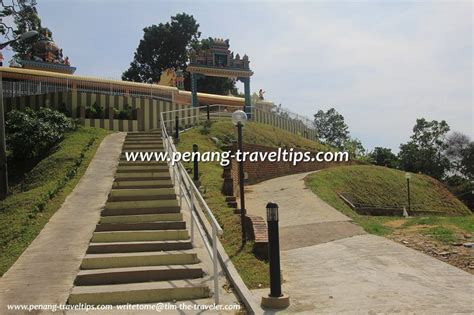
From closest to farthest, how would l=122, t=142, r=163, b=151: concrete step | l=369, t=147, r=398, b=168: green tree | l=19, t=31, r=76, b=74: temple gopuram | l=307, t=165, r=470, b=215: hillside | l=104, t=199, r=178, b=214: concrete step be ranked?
l=104, t=199, r=178, b=214: concrete step → l=122, t=142, r=163, b=151: concrete step → l=307, t=165, r=470, b=215: hillside → l=19, t=31, r=76, b=74: temple gopuram → l=369, t=147, r=398, b=168: green tree

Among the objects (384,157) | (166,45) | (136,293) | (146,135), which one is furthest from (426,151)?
(136,293)

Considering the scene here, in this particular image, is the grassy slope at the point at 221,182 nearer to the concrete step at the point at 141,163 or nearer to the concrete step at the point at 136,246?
the concrete step at the point at 136,246

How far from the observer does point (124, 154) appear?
15.2 m

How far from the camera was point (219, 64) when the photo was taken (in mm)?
27625

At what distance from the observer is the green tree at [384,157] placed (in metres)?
45.4

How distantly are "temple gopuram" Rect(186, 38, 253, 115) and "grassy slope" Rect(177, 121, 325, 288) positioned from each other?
3.96 metres

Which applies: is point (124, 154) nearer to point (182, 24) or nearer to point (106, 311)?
point (106, 311)

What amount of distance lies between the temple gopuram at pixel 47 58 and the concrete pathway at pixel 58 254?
19.4 meters

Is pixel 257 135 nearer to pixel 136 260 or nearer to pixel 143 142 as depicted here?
pixel 143 142

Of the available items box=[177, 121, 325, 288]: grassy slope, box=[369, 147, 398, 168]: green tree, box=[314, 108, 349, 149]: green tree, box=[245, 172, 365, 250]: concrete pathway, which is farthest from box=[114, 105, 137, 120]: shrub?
box=[314, 108, 349, 149]: green tree

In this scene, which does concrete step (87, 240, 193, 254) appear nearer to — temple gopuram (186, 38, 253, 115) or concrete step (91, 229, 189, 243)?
concrete step (91, 229, 189, 243)

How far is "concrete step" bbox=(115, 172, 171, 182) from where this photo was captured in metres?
12.1

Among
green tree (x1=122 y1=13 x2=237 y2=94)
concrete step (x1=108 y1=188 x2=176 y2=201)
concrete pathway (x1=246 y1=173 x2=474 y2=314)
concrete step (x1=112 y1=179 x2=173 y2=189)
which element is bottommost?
concrete pathway (x1=246 y1=173 x2=474 y2=314)

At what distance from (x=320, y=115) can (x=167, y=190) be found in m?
52.7
